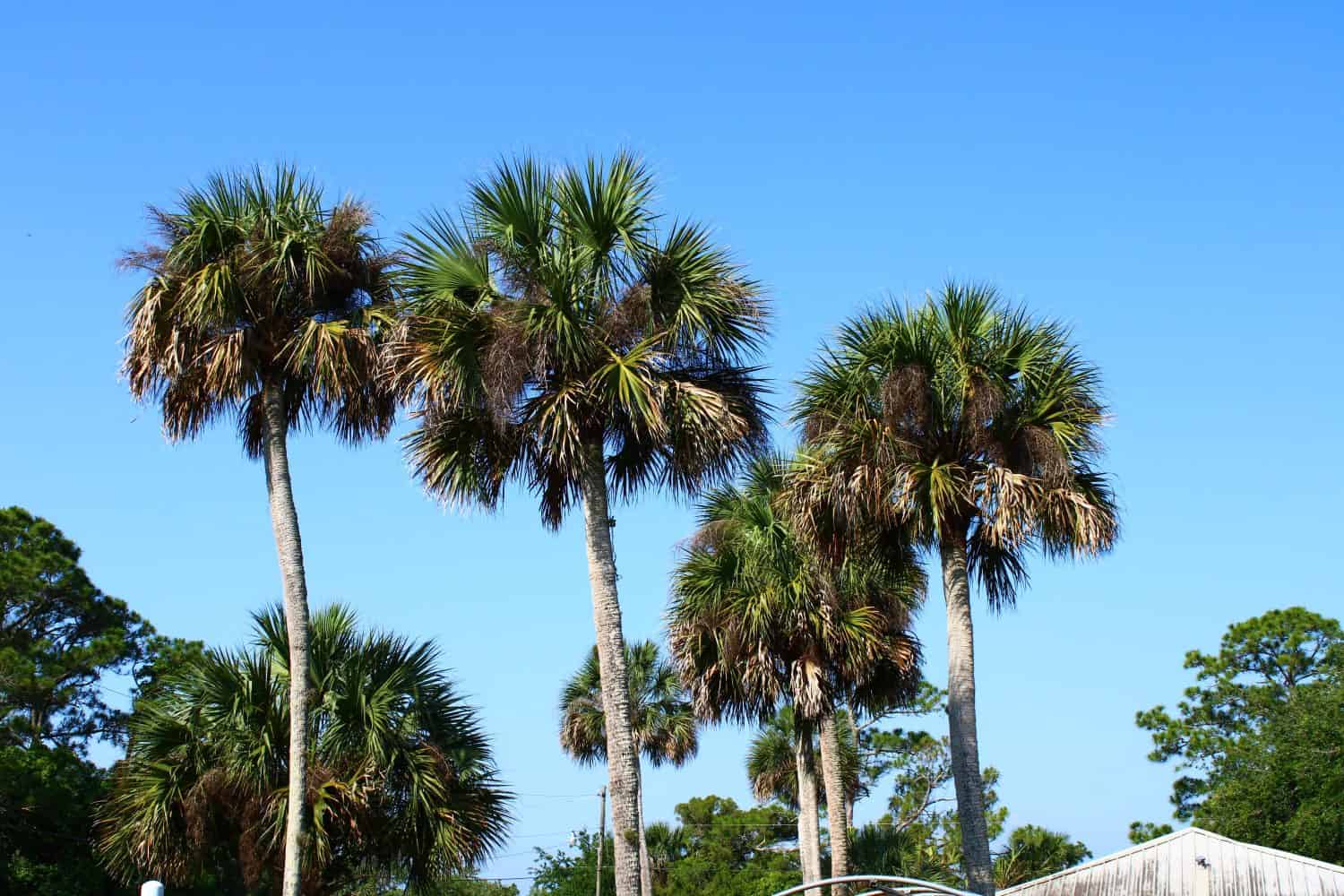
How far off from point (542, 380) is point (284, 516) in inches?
177

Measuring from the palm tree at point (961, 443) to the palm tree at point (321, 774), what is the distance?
18.3 feet

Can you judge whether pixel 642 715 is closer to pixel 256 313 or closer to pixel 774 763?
pixel 774 763

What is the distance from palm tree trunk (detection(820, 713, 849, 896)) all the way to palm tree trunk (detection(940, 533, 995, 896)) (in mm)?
7463

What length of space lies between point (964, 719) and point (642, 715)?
22.4 m


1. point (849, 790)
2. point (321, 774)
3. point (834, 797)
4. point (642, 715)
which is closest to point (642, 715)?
point (642, 715)

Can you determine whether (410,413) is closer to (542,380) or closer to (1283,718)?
(542,380)

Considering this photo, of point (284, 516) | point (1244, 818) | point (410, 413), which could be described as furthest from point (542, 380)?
point (1244, 818)

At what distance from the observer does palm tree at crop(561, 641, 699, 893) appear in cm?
3756

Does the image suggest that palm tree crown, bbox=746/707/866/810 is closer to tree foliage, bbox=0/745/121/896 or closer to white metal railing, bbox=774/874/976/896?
tree foliage, bbox=0/745/121/896

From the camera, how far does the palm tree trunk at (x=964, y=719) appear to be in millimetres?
16000

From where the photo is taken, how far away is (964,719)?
16438 millimetres

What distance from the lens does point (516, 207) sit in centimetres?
1529

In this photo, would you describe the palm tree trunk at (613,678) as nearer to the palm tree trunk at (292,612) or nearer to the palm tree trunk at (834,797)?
the palm tree trunk at (292,612)

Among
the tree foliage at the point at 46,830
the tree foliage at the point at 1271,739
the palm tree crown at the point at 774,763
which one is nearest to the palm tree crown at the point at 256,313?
the tree foliage at the point at 46,830
